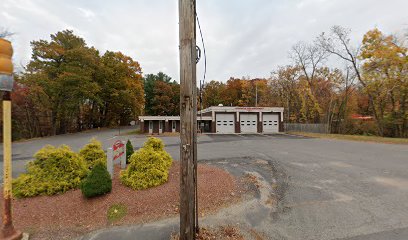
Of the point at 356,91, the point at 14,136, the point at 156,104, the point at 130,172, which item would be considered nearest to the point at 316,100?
the point at 356,91

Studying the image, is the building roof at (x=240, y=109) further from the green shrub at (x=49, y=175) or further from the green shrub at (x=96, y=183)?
the green shrub at (x=96, y=183)

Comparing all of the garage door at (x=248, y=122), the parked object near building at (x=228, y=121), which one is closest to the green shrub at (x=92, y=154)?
the parked object near building at (x=228, y=121)

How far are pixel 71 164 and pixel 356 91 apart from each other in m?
35.3

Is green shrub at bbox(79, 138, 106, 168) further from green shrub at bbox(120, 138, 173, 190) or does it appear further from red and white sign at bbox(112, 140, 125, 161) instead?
green shrub at bbox(120, 138, 173, 190)

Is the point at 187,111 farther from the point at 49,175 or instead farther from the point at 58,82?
the point at 58,82

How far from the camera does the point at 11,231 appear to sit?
3035 millimetres

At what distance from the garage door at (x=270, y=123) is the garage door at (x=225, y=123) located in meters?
4.95

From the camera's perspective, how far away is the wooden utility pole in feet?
8.45

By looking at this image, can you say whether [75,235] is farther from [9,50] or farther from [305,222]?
[305,222]

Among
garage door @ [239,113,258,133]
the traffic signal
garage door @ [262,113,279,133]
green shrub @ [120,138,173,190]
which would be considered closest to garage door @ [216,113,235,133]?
garage door @ [239,113,258,133]

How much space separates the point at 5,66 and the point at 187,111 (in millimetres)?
2678

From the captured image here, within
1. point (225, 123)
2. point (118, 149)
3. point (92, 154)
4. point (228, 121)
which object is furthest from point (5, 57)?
point (228, 121)

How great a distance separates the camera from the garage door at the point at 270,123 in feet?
95.7

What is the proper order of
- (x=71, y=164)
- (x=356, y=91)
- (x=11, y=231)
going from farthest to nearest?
(x=356, y=91) < (x=71, y=164) < (x=11, y=231)
